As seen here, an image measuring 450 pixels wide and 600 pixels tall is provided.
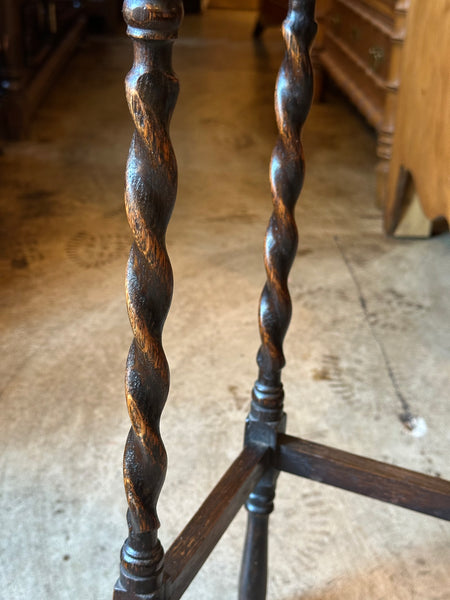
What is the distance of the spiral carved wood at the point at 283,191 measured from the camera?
30.2 inches

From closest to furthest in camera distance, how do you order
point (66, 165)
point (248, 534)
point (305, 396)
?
point (248, 534) < point (305, 396) < point (66, 165)

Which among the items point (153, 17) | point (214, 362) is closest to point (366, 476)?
point (153, 17)

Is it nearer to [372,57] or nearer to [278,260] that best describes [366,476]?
[278,260]

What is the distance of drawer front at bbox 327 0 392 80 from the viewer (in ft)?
7.73

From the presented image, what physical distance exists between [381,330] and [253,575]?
86 centimetres

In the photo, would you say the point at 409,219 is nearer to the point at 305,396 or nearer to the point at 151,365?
the point at 305,396

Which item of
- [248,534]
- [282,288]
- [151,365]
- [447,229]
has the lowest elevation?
[447,229]

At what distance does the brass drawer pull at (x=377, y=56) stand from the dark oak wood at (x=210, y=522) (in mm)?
1805

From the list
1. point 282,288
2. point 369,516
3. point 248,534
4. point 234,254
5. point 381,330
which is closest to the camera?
point 282,288

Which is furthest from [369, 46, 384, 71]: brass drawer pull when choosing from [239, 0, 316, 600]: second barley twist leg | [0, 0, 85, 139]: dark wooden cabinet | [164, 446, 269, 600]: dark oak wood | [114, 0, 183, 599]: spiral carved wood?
[114, 0, 183, 599]: spiral carved wood

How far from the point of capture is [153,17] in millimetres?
447

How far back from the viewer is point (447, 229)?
224 cm

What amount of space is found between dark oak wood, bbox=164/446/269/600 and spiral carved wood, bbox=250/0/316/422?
0.23ft

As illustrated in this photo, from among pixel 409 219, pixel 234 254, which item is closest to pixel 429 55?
pixel 409 219
